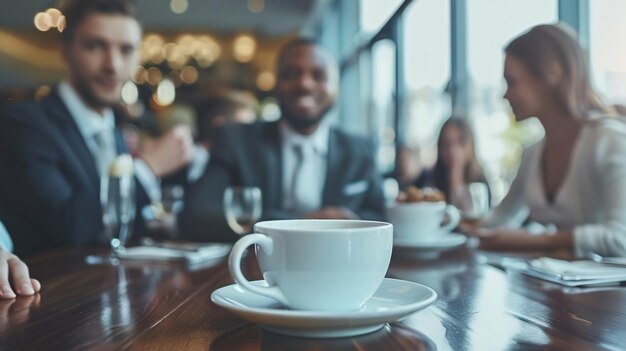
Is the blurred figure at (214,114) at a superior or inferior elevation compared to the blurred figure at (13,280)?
superior

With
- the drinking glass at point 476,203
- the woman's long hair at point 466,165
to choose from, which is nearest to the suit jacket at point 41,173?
the drinking glass at point 476,203

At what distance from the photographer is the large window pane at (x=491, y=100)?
305cm

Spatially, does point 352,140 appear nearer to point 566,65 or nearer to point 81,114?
point 566,65

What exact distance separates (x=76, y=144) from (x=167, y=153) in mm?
364

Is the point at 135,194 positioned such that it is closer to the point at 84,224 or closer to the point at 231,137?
the point at 84,224

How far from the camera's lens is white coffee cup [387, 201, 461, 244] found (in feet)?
4.19

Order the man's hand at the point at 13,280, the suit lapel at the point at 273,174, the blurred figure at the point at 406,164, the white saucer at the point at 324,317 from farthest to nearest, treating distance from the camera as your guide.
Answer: the blurred figure at the point at 406,164
the suit lapel at the point at 273,174
the man's hand at the point at 13,280
the white saucer at the point at 324,317

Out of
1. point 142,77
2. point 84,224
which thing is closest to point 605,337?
point 84,224

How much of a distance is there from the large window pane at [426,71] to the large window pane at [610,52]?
167cm

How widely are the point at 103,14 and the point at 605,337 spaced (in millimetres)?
2091

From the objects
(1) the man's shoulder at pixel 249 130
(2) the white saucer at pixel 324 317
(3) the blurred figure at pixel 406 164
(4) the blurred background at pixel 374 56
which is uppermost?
(4) the blurred background at pixel 374 56

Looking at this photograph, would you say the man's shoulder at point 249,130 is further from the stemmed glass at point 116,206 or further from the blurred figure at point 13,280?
the blurred figure at point 13,280

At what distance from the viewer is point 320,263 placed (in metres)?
0.56

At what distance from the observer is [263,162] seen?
7.57ft
